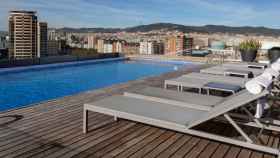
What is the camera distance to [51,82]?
8.79 m

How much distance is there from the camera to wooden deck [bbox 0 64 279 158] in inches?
97.6

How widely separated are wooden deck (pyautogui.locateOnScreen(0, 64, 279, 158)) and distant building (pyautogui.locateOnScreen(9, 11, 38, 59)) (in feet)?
91.6

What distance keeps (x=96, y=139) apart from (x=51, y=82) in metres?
6.48

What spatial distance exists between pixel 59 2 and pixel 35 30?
12.0 metres

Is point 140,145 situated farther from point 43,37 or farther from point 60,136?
point 43,37

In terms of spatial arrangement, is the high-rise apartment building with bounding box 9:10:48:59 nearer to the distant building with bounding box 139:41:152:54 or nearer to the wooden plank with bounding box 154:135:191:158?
the distant building with bounding box 139:41:152:54

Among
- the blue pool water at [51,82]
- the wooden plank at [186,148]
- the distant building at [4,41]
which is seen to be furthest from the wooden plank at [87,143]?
the distant building at [4,41]

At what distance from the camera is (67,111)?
376 centimetres

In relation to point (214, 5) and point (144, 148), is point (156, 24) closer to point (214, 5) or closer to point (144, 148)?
point (214, 5)

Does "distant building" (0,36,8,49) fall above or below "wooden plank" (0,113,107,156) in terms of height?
above

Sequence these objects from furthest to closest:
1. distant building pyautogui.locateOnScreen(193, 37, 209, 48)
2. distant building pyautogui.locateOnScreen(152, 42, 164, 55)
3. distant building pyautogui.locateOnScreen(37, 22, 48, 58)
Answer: distant building pyautogui.locateOnScreen(37, 22, 48, 58) → distant building pyautogui.locateOnScreen(152, 42, 164, 55) → distant building pyautogui.locateOnScreen(193, 37, 209, 48)

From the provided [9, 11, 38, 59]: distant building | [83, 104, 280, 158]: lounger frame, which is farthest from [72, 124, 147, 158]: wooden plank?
Result: [9, 11, 38, 59]: distant building

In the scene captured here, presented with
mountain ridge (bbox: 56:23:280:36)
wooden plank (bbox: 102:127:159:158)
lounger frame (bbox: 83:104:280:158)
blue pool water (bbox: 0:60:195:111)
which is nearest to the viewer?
lounger frame (bbox: 83:104:280:158)

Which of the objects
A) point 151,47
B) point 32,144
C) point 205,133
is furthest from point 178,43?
point 32,144
